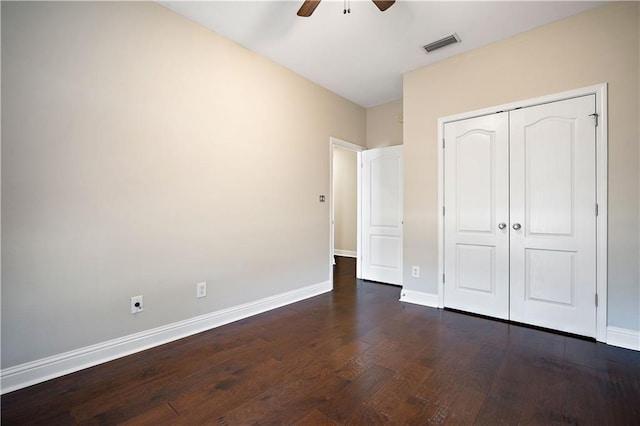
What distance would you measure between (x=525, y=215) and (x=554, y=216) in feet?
0.72

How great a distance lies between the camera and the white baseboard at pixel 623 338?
2248 millimetres

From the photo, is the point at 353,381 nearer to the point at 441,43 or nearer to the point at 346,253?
the point at 441,43

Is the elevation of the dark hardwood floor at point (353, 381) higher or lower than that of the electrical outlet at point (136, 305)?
lower

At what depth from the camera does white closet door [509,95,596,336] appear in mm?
2467

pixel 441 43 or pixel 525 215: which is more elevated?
pixel 441 43

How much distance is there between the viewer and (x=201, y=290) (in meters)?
2.67

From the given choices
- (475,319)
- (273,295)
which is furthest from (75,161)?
(475,319)

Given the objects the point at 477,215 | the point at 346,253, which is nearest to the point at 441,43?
the point at 477,215

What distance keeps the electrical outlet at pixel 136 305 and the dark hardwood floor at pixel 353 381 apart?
0.34 metres

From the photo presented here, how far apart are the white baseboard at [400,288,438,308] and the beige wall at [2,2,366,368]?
60.1 inches

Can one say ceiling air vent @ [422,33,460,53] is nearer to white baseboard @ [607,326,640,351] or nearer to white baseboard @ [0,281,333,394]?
white baseboard @ [607,326,640,351]

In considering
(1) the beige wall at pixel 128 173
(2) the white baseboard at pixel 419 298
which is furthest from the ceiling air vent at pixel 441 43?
(2) the white baseboard at pixel 419 298

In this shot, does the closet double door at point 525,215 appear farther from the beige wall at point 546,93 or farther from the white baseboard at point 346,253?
the white baseboard at point 346,253

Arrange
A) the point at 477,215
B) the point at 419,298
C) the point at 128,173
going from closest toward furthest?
the point at 128,173 < the point at 477,215 < the point at 419,298
